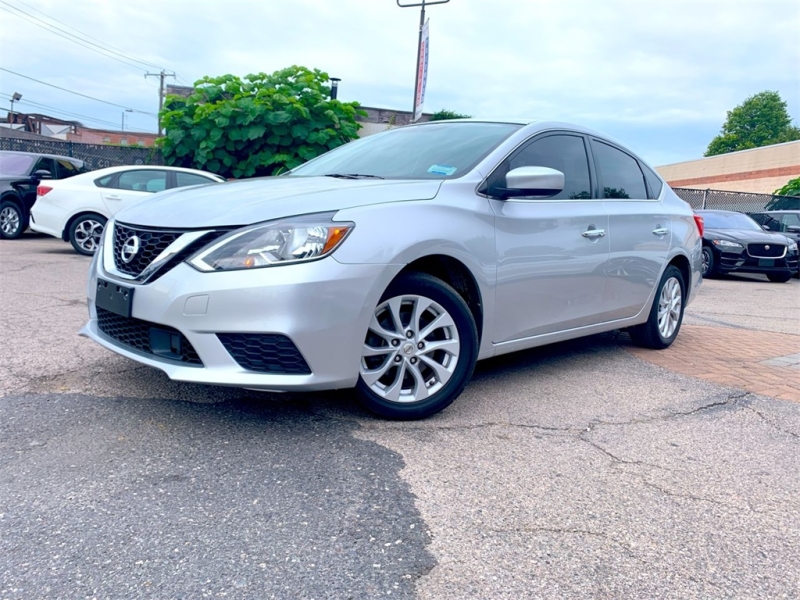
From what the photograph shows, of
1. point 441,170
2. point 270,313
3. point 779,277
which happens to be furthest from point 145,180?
point 779,277

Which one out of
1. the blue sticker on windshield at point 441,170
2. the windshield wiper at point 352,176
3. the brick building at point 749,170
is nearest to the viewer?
the blue sticker on windshield at point 441,170

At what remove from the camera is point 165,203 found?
3514 millimetres

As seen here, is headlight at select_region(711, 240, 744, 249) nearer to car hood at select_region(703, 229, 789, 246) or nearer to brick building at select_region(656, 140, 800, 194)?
car hood at select_region(703, 229, 789, 246)

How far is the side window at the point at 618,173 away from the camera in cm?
496

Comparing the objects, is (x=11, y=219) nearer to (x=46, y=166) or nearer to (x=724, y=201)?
(x=46, y=166)

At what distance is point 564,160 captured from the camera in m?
4.60

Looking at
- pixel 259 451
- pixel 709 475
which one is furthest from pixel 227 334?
pixel 709 475

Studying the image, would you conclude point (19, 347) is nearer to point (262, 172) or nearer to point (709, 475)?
point (709, 475)

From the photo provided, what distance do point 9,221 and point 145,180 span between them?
9.94ft

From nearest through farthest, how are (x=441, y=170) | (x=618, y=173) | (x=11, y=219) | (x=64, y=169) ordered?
(x=441, y=170) < (x=618, y=173) < (x=11, y=219) < (x=64, y=169)

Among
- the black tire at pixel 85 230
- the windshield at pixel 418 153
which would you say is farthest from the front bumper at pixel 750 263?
the black tire at pixel 85 230

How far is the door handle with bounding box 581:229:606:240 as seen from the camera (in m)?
4.47

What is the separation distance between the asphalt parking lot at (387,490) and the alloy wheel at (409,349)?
0.20m

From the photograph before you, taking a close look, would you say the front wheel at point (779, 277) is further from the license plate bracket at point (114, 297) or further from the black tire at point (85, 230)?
the license plate bracket at point (114, 297)
